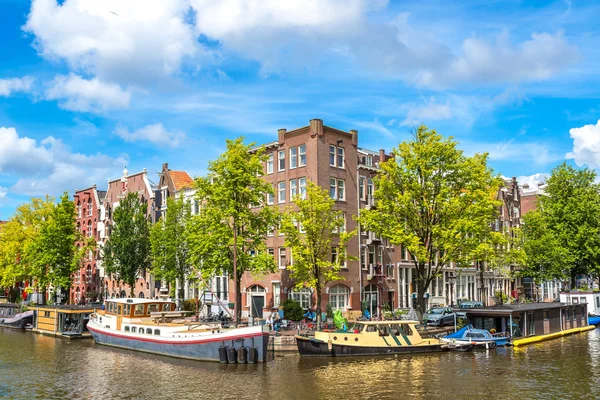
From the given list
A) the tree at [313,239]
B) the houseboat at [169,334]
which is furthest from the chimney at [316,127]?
the houseboat at [169,334]

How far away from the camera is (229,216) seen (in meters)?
47.3

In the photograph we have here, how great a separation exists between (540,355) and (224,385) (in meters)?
21.3

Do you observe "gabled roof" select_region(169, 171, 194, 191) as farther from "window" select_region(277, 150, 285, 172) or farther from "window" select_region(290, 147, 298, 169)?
"window" select_region(290, 147, 298, 169)

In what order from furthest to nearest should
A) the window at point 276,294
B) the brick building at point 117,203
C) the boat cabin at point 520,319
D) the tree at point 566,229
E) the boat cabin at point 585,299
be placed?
the brick building at point 117,203, the tree at point 566,229, the boat cabin at point 585,299, the window at point 276,294, the boat cabin at point 520,319

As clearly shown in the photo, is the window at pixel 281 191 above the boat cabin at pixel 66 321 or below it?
above

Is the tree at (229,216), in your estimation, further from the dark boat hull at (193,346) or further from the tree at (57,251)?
the tree at (57,251)

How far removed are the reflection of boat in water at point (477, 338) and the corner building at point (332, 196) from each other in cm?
1594

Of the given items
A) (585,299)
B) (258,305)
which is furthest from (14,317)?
(585,299)

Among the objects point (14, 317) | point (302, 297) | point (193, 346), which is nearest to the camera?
point (193, 346)

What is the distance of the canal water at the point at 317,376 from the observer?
2773cm

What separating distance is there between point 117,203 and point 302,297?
Result: 129 ft

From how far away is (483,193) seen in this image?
46344mm

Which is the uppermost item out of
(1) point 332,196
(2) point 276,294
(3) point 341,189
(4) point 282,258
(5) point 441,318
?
(3) point 341,189

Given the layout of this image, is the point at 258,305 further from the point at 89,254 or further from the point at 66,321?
the point at 89,254
